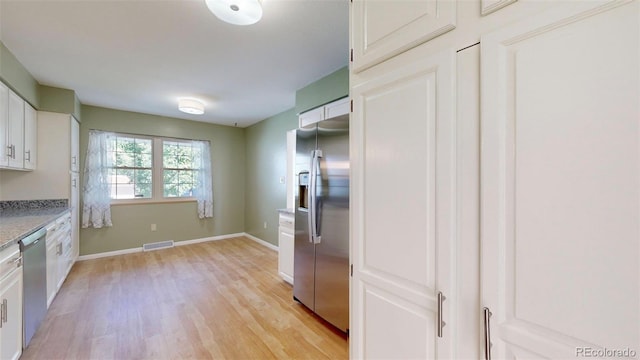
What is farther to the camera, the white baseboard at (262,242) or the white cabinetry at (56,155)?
the white baseboard at (262,242)

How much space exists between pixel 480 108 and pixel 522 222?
327mm

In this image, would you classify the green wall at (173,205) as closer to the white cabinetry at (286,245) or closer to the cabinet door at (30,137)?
the cabinet door at (30,137)

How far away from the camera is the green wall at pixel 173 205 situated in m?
4.21

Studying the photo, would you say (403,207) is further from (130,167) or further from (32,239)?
(130,167)

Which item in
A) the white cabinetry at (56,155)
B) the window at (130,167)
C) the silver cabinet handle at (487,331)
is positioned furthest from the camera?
the window at (130,167)

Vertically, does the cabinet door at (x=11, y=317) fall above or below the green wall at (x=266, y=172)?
below

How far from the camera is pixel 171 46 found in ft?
7.52

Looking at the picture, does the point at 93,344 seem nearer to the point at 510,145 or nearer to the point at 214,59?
the point at 214,59

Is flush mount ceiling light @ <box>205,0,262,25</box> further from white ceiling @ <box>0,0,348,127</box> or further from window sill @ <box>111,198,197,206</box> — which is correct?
window sill @ <box>111,198,197,206</box>

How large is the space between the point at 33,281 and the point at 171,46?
87.1 inches

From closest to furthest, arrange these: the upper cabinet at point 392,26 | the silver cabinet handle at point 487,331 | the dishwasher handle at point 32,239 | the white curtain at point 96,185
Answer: the silver cabinet handle at point 487,331, the upper cabinet at point 392,26, the dishwasher handle at point 32,239, the white curtain at point 96,185

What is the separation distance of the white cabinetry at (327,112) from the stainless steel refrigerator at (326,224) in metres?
0.53

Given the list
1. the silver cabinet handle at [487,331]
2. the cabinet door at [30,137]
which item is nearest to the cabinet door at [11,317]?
the cabinet door at [30,137]

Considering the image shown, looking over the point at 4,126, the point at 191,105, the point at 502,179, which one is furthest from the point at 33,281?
the point at 502,179
